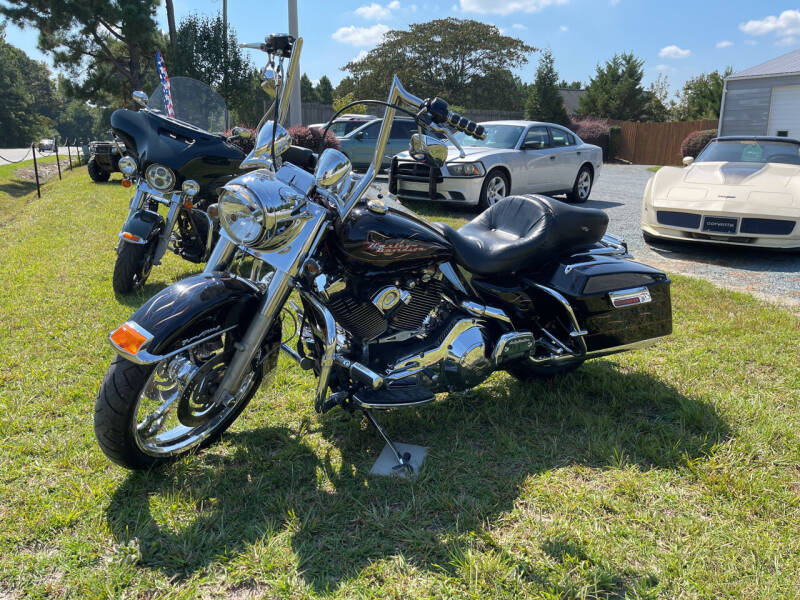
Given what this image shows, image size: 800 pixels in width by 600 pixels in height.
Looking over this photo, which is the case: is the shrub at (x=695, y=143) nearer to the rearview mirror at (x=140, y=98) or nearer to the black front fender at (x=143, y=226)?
the rearview mirror at (x=140, y=98)

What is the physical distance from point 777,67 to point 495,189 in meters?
19.9

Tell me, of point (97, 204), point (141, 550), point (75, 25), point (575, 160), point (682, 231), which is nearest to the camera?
point (141, 550)

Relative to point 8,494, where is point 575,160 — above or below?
above

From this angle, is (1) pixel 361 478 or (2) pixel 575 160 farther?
(2) pixel 575 160

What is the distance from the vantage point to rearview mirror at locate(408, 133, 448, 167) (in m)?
2.28

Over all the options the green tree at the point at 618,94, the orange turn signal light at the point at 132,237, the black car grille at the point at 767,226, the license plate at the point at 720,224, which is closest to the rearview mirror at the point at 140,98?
the orange turn signal light at the point at 132,237

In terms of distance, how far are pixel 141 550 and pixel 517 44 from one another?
50.3 meters

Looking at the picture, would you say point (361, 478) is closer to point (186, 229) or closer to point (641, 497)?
point (641, 497)

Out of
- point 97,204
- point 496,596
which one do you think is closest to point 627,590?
point 496,596

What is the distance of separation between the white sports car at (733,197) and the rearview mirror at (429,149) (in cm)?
Result: 523

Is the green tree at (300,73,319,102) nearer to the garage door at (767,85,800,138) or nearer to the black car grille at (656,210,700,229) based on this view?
the garage door at (767,85,800,138)

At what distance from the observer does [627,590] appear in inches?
77.8

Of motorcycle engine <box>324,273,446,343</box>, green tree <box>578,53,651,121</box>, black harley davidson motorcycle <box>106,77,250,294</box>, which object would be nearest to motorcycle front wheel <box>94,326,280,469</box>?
motorcycle engine <box>324,273,446,343</box>

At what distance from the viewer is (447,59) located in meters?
45.9
